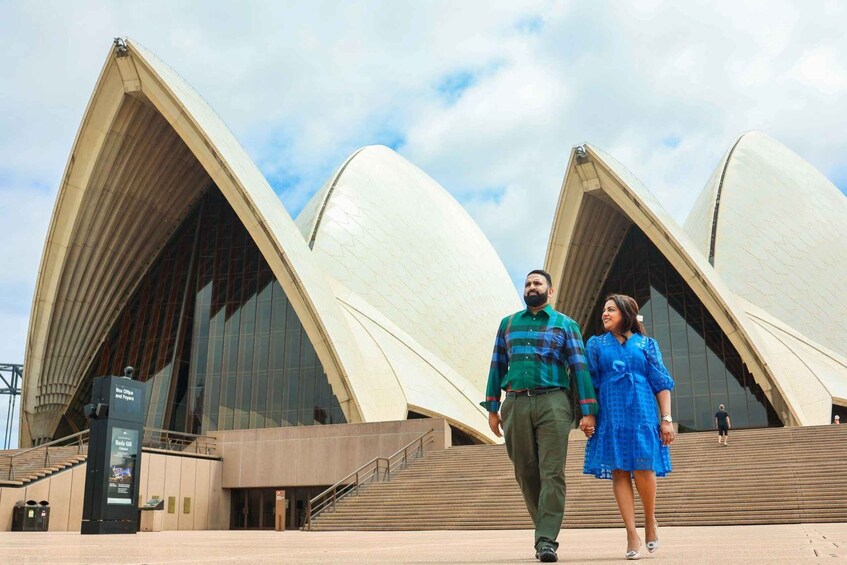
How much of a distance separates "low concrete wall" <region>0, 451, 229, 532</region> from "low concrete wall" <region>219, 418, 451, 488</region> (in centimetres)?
70

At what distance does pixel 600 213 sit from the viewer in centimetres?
3166

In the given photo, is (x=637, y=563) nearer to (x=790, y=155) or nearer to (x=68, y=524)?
(x=68, y=524)

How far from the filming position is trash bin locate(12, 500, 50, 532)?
17516 millimetres

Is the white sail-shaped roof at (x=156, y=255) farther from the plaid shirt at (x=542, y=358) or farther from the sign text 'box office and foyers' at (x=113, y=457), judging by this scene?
the plaid shirt at (x=542, y=358)

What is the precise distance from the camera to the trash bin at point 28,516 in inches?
690

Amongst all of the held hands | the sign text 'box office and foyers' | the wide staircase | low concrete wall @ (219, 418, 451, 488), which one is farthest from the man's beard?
low concrete wall @ (219, 418, 451, 488)

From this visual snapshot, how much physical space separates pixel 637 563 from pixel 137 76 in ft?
83.7

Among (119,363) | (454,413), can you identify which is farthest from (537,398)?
(119,363)

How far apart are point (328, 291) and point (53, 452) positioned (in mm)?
9622

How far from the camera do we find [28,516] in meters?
17.5

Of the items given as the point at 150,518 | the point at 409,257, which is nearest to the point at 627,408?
the point at 150,518

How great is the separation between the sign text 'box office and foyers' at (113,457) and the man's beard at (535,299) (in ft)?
34.2

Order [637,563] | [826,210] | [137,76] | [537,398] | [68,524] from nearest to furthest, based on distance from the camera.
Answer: [637,563], [537,398], [68,524], [137,76], [826,210]

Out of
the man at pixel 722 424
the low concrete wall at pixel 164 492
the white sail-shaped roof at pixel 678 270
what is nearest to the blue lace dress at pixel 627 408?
the man at pixel 722 424
